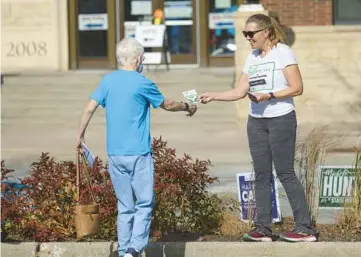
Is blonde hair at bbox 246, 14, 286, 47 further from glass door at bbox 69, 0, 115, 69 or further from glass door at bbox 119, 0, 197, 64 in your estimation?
glass door at bbox 69, 0, 115, 69

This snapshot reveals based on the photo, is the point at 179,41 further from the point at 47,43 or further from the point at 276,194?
the point at 276,194

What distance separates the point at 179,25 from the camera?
18844 millimetres

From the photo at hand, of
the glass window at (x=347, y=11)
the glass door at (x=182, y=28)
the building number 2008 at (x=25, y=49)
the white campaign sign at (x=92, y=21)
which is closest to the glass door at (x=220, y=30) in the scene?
the glass door at (x=182, y=28)

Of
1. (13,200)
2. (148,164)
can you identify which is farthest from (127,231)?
(13,200)

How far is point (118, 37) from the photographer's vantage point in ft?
62.1

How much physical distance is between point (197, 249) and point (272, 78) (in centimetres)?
149

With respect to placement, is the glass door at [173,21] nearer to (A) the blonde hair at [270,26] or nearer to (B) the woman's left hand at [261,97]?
(A) the blonde hair at [270,26]

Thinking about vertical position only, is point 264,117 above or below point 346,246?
above

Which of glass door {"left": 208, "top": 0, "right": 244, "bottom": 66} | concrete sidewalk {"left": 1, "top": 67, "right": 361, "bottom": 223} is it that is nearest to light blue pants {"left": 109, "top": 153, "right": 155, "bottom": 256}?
concrete sidewalk {"left": 1, "top": 67, "right": 361, "bottom": 223}

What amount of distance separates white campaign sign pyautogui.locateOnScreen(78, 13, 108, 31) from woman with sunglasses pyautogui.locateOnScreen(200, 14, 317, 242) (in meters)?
12.2

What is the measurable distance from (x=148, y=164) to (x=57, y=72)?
12.1 meters

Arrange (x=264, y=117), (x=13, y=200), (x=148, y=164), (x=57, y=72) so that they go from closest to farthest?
1. (x=148, y=164)
2. (x=264, y=117)
3. (x=13, y=200)
4. (x=57, y=72)

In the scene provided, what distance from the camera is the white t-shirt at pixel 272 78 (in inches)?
268

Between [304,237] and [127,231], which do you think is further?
[304,237]
